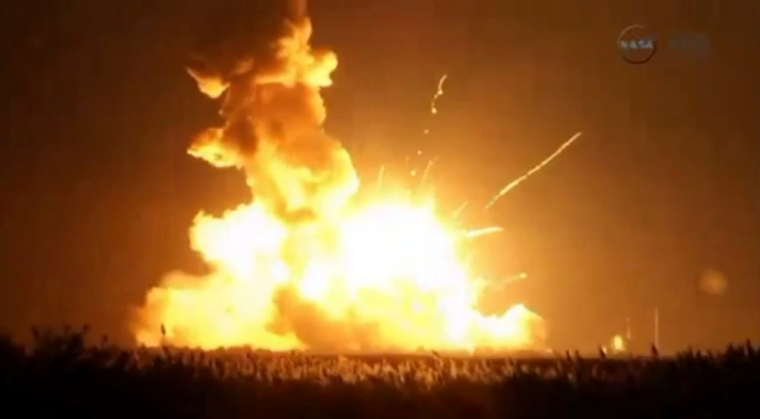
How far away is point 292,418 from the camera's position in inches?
790

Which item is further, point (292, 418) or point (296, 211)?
point (296, 211)

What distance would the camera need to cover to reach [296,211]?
6034 cm

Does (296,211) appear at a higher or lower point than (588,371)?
higher

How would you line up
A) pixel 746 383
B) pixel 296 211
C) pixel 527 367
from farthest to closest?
pixel 296 211 → pixel 527 367 → pixel 746 383

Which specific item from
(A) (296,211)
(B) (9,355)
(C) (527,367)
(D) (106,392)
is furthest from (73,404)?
(A) (296,211)

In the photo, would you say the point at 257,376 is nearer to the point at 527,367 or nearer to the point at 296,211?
the point at 527,367

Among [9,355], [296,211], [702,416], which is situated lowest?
[702,416]

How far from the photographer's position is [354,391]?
66.0 feet

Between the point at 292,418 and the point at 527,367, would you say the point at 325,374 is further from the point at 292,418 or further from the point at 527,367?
the point at 527,367

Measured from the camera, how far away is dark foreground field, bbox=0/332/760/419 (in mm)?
20141

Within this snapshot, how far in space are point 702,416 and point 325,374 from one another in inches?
207

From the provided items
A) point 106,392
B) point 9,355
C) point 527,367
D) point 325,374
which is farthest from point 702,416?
point 9,355

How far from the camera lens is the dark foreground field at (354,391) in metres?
20.1

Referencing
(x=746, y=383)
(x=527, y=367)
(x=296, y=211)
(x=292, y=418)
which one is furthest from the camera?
(x=296, y=211)
